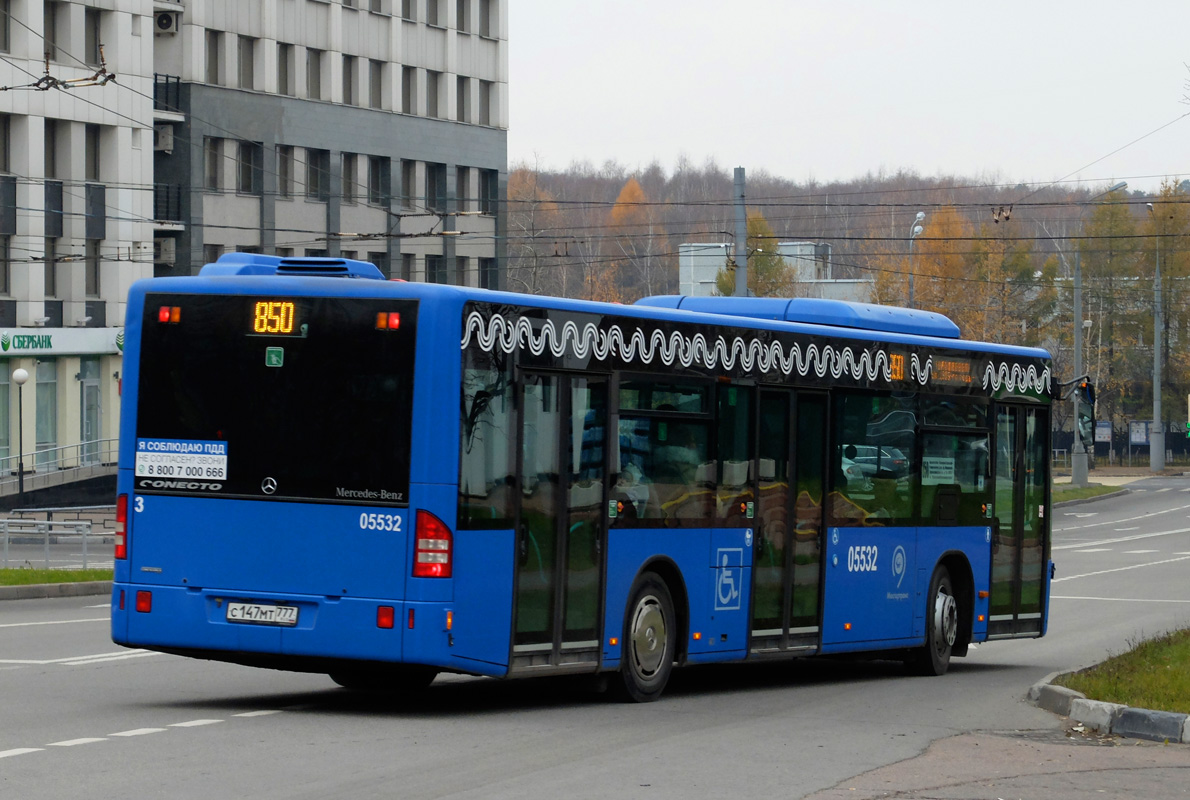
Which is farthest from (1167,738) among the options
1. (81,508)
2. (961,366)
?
(81,508)

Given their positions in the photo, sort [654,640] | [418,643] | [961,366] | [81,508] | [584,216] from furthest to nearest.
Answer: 1. [584,216]
2. [81,508]
3. [961,366]
4. [654,640]
5. [418,643]

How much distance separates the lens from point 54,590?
24344mm

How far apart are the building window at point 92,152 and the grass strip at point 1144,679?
43.9 metres

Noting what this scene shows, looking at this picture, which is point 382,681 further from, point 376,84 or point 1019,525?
point 376,84

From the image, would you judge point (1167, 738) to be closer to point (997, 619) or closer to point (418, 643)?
point (418, 643)

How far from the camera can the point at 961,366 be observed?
54.9 feet

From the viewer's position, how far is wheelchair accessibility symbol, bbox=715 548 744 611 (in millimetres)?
13383

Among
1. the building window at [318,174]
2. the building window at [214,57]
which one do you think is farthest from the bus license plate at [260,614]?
the building window at [318,174]

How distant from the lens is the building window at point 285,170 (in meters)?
61.4

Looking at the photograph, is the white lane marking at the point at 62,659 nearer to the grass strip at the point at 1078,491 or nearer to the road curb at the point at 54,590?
the road curb at the point at 54,590

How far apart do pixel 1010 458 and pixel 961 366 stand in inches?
47.8

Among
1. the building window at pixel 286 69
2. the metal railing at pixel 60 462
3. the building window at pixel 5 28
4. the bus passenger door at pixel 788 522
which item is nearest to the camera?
the bus passenger door at pixel 788 522

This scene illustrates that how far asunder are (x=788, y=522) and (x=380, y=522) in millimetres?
4329

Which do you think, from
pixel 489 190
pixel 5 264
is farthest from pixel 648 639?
pixel 489 190
